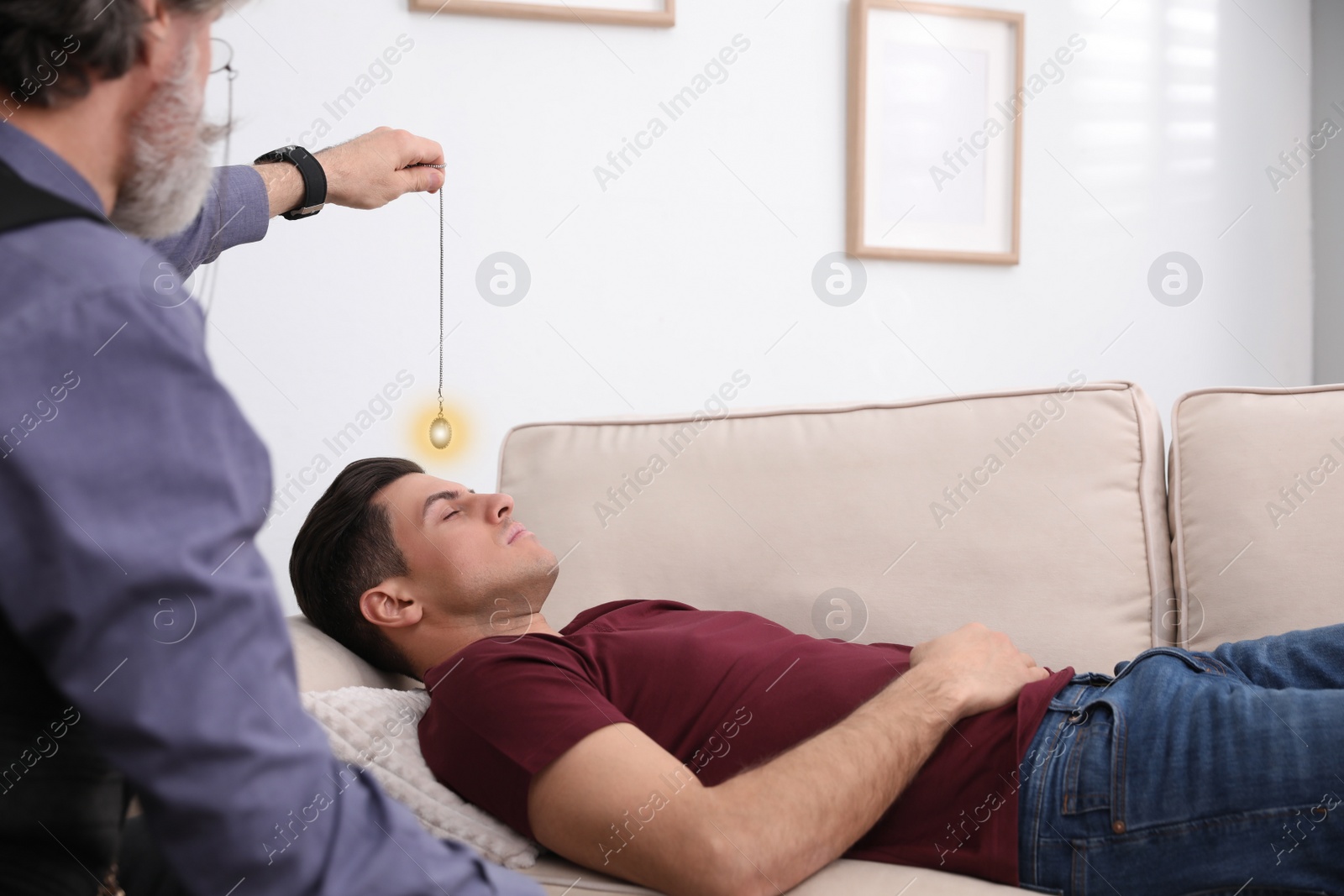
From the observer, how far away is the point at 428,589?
1407 mm

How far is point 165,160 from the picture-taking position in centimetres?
66

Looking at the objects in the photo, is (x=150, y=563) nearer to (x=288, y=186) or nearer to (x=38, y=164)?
(x=38, y=164)

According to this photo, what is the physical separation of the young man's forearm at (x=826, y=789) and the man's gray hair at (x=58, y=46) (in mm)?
756

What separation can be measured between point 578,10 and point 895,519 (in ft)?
4.09

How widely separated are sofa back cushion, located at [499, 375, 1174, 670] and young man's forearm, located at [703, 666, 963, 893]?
341 mm

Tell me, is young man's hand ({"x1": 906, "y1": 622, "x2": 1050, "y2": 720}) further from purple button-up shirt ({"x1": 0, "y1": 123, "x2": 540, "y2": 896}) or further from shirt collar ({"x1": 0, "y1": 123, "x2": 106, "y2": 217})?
shirt collar ({"x1": 0, "y1": 123, "x2": 106, "y2": 217})

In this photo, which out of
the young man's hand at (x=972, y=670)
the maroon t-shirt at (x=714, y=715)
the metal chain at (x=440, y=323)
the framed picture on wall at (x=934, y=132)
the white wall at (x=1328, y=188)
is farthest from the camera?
the white wall at (x=1328, y=188)

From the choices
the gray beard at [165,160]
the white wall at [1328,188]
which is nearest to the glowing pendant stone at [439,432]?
the gray beard at [165,160]

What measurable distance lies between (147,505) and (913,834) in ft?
2.90

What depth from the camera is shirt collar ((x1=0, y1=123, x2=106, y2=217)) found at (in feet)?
1.91

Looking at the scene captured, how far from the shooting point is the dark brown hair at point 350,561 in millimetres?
1437

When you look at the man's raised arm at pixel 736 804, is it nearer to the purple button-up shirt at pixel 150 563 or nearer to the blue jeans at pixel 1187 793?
the blue jeans at pixel 1187 793

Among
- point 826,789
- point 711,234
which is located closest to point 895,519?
point 826,789

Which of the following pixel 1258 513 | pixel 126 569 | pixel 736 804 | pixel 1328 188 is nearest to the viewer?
pixel 126 569
